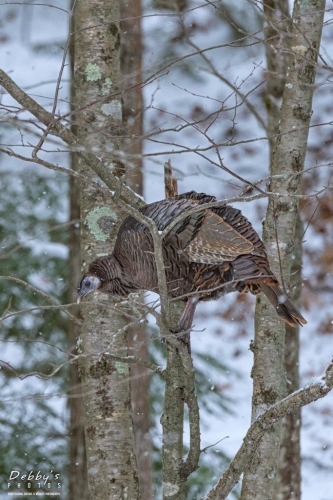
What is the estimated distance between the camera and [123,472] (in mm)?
3457

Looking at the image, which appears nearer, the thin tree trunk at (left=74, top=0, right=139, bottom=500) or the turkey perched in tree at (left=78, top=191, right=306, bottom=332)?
the turkey perched in tree at (left=78, top=191, right=306, bottom=332)

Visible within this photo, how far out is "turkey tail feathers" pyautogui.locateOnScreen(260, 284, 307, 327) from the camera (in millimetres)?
3260

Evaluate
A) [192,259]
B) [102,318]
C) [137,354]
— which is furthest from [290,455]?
[192,259]

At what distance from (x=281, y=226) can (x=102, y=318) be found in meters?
0.97

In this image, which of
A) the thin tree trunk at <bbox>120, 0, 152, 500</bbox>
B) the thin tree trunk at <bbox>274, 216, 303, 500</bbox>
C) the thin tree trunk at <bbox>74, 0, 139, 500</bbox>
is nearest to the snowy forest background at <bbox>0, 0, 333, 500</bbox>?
the thin tree trunk at <bbox>74, 0, 139, 500</bbox>

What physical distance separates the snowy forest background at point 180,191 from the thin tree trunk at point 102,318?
28cm

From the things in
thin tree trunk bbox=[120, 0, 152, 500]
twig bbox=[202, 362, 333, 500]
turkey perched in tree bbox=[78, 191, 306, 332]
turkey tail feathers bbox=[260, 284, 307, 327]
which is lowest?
twig bbox=[202, 362, 333, 500]

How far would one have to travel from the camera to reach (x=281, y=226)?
3.75 metres

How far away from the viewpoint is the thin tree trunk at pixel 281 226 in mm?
3580

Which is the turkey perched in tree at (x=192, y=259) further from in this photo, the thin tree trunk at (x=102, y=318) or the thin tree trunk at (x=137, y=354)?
the thin tree trunk at (x=137, y=354)

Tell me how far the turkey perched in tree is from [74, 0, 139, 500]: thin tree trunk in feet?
0.59

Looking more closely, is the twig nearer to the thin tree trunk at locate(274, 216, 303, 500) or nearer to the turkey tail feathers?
the turkey tail feathers

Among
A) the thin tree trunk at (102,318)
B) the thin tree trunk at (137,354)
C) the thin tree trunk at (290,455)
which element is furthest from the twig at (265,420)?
the thin tree trunk at (137,354)

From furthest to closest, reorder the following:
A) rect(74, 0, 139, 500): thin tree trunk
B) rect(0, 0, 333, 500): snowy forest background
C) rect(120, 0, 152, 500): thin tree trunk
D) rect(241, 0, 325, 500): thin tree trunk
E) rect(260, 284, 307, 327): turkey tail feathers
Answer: rect(120, 0, 152, 500): thin tree trunk → rect(0, 0, 333, 500): snowy forest background → rect(241, 0, 325, 500): thin tree trunk → rect(74, 0, 139, 500): thin tree trunk → rect(260, 284, 307, 327): turkey tail feathers
